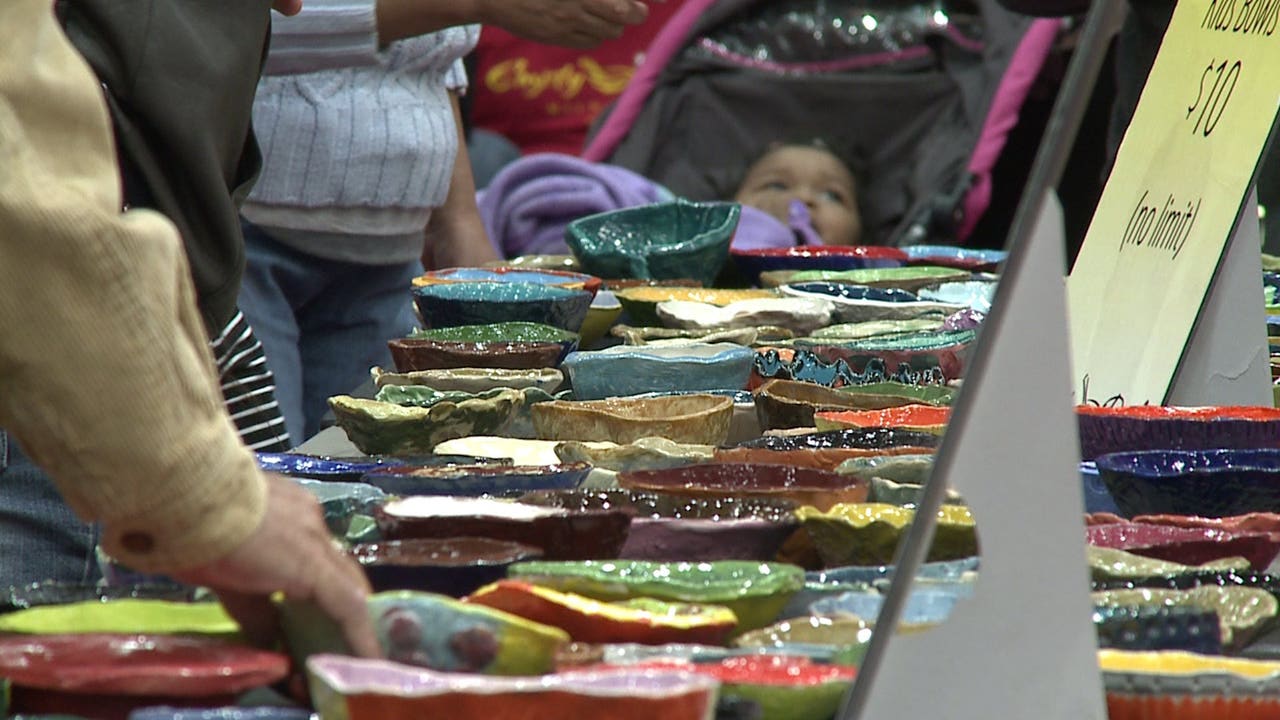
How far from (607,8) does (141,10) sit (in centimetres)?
98

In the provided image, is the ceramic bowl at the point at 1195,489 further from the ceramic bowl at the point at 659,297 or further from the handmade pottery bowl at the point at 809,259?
the handmade pottery bowl at the point at 809,259

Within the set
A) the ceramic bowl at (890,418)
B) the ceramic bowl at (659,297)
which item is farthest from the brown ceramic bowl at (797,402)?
the ceramic bowl at (659,297)

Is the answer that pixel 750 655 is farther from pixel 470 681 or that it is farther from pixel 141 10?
pixel 141 10

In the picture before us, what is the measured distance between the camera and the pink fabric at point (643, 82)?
14.3ft

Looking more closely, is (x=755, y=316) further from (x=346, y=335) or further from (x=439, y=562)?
(x=439, y=562)

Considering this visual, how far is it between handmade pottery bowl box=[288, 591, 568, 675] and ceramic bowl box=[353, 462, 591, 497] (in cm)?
33

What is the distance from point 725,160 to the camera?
4488 mm

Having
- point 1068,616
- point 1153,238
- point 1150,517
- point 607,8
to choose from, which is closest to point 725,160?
point 607,8

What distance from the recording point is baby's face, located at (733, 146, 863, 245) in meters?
4.14

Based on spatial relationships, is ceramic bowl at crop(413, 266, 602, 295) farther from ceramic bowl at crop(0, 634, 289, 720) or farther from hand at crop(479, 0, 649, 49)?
ceramic bowl at crop(0, 634, 289, 720)

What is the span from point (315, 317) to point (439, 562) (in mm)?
1485

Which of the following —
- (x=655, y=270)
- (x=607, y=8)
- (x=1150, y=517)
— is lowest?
(x=655, y=270)

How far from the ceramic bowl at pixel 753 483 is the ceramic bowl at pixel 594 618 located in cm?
20

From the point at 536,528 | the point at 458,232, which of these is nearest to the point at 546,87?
the point at 458,232
